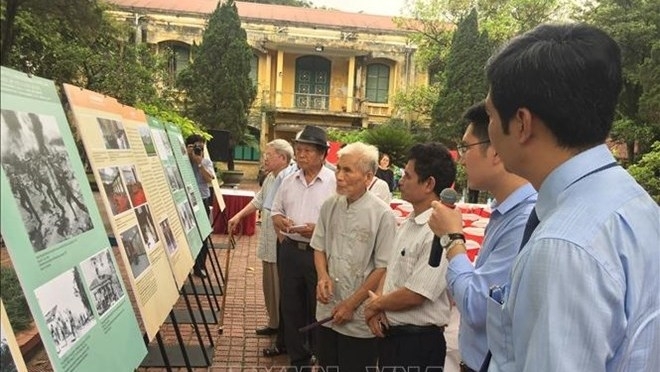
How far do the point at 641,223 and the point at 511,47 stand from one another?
400 mm

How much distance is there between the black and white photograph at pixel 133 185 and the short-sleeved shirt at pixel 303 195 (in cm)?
148

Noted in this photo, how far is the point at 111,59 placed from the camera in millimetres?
10898

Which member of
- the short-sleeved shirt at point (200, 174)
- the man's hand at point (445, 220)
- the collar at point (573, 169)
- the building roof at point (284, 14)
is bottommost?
the short-sleeved shirt at point (200, 174)

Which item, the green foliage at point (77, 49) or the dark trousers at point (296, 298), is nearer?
the dark trousers at point (296, 298)

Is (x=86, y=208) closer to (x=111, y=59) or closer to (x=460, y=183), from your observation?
(x=111, y=59)

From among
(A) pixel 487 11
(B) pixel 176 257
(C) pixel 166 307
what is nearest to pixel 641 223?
(C) pixel 166 307

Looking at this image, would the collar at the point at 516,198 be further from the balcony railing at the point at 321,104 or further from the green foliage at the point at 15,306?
the balcony railing at the point at 321,104

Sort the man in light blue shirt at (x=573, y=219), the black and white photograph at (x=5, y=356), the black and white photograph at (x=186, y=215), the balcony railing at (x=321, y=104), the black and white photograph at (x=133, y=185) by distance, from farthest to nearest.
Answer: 1. the balcony railing at (x=321, y=104)
2. the black and white photograph at (x=186, y=215)
3. the black and white photograph at (x=133, y=185)
4. the black and white photograph at (x=5, y=356)
5. the man in light blue shirt at (x=573, y=219)

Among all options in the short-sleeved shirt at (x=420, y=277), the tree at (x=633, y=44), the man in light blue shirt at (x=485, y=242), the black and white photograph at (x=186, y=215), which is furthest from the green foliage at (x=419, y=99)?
the man in light blue shirt at (x=485, y=242)

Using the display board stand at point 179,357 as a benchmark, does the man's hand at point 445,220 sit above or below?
above

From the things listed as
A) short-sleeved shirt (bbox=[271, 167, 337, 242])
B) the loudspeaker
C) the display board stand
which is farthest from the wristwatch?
the loudspeaker

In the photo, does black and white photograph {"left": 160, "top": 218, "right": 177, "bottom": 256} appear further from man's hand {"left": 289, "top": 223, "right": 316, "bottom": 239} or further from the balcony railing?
the balcony railing

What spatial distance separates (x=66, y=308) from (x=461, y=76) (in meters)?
17.9

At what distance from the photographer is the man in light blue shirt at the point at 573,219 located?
2.94 ft
